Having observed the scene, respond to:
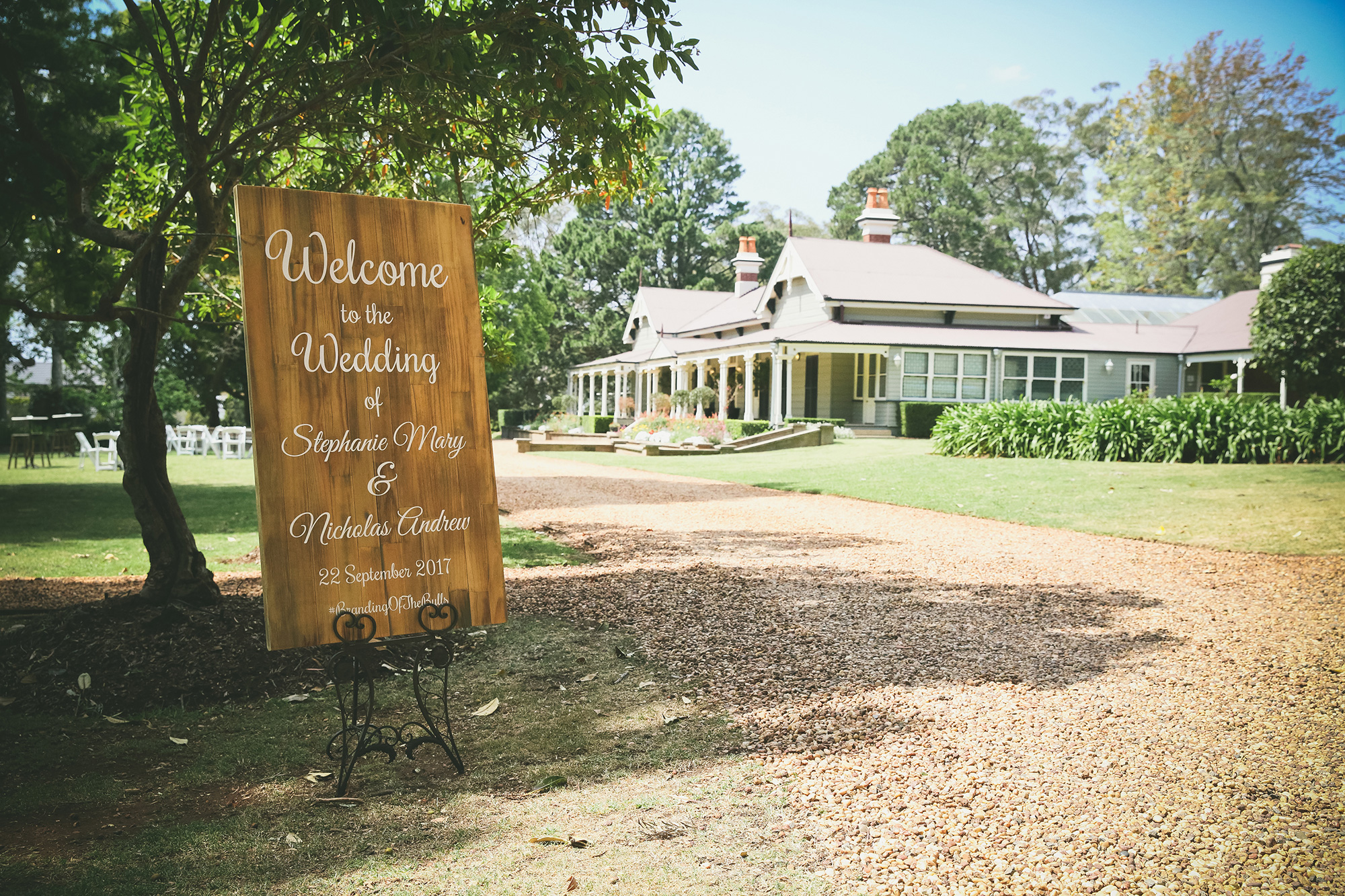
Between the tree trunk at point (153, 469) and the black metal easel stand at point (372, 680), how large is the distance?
6.57ft

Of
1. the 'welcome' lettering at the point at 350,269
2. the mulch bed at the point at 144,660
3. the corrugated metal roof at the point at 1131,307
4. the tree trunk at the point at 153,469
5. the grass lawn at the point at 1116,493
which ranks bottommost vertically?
the grass lawn at the point at 1116,493

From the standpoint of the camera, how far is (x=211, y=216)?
5090mm

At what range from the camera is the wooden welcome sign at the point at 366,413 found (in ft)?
10.9

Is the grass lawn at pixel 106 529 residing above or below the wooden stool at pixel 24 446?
below

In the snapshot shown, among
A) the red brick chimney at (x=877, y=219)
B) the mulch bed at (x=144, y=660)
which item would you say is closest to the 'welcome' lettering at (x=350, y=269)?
the mulch bed at (x=144, y=660)

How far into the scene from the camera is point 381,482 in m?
3.52

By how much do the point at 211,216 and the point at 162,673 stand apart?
2.58 m

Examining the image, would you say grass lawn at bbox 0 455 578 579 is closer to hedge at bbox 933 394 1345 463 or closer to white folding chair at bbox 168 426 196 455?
white folding chair at bbox 168 426 196 455

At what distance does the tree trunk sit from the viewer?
5113mm

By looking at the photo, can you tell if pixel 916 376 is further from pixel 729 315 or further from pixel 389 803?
pixel 389 803

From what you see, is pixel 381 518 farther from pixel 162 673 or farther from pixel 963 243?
pixel 963 243

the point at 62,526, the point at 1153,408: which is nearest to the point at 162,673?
the point at 62,526

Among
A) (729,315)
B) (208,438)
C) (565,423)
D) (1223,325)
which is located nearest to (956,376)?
(1223,325)

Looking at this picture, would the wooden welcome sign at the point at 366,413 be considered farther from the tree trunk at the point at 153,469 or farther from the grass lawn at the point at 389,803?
the tree trunk at the point at 153,469
